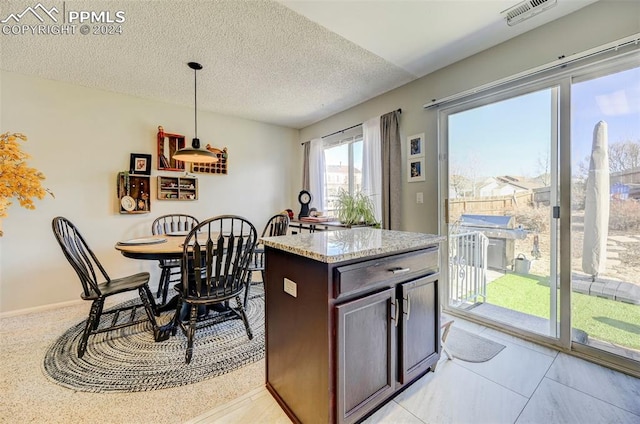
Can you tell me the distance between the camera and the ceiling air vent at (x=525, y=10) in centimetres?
179

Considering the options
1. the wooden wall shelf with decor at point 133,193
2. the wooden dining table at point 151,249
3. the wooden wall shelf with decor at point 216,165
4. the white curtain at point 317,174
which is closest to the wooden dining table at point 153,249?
the wooden dining table at point 151,249

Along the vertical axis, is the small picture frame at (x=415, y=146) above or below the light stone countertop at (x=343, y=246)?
above

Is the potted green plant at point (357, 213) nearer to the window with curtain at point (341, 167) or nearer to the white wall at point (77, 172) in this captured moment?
the window with curtain at point (341, 167)

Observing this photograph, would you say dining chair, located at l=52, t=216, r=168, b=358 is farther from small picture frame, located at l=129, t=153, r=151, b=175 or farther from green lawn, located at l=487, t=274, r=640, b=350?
green lawn, located at l=487, t=274, r=640, b=350

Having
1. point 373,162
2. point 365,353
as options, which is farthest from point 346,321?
point 373,162

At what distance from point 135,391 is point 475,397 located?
203 cm

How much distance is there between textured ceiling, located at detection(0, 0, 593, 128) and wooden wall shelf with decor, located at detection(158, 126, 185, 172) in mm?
527

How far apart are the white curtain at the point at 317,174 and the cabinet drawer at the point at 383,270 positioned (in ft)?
9.38

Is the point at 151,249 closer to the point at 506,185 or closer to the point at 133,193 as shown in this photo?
→ the point at 133,193

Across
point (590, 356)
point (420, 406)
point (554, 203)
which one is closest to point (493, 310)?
point (590, 356)

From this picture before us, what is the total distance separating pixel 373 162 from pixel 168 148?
2815 millimetres

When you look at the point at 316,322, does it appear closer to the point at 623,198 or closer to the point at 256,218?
the point at 623,198

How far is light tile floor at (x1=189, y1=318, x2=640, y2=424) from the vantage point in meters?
1.39

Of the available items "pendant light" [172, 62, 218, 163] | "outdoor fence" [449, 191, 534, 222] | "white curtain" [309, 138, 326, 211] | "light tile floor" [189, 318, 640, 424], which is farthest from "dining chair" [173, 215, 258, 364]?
"white curtain" [309, 138, 326, 211]
